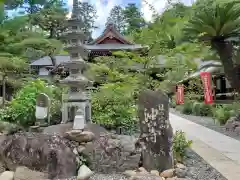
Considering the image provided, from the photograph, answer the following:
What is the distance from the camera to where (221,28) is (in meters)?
12.4

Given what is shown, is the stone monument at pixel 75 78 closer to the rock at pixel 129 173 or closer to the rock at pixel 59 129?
the rock at pixel 59 129

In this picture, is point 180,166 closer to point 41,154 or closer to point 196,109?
point 41,154

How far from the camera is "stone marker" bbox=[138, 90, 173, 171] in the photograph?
6402mm

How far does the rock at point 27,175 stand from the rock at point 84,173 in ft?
1.89

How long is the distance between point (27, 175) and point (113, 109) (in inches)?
160

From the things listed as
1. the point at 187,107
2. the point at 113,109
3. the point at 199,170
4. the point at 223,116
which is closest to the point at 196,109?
the point at 187,107

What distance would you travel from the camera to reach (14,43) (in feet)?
56.7

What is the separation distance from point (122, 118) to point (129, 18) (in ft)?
173

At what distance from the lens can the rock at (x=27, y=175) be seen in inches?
237

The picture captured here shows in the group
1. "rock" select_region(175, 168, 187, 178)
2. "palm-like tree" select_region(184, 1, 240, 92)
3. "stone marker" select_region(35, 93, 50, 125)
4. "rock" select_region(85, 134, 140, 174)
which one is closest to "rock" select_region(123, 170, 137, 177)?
"rock" select_region(85, 134, 140, 174)

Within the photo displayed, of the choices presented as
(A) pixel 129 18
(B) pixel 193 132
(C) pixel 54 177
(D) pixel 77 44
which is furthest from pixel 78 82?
(A) pixel 129 18

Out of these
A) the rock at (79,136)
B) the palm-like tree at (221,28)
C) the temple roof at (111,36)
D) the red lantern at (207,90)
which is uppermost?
the temple roof at (111,36)

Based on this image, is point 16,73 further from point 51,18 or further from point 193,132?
point 51,18

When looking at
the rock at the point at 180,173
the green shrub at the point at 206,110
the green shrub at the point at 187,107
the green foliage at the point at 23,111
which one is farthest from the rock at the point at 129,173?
the green shrub at the point at 187,107
